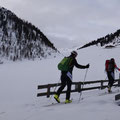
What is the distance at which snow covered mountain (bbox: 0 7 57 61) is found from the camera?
227 ft

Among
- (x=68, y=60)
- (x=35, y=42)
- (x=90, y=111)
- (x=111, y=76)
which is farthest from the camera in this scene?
(x=35, y=42)

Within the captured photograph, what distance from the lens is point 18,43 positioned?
7900 centimetres

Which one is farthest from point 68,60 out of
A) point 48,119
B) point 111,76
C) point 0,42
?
point 0,42

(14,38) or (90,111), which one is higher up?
(14,38)

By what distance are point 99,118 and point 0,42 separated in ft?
241

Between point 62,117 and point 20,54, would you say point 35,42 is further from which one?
point 62,117

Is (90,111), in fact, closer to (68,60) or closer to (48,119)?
(48,119)

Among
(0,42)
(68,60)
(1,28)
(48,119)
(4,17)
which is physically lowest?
(48,119)

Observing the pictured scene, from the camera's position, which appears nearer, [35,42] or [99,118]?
[99,118]

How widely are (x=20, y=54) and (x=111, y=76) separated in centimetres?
6237

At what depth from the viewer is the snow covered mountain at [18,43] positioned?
69312 mm

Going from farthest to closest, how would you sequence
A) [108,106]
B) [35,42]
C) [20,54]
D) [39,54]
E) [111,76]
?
[35,42] → [39,54] → [20,54] → [111,76] → [108,106]

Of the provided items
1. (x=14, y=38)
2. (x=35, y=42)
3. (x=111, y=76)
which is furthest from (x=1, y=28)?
(x=111, y=76)

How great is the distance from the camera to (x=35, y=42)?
90062 mm
